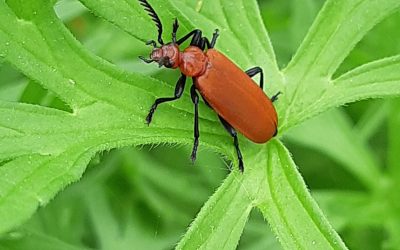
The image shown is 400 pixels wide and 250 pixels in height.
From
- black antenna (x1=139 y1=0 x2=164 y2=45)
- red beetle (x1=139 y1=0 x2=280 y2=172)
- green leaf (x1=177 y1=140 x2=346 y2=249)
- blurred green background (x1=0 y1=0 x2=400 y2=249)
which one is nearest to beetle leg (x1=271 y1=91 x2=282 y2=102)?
red beetle (x1=139 y1=0 x2=280 y2=172)

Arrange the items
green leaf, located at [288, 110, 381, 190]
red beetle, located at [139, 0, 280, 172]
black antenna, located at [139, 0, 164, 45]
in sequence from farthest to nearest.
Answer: green leaf, located at [288, 110, 381, 190]
red beetle, located at [139, 0, 280, 172]
black antenna, located at [139, 0, 164, 45]

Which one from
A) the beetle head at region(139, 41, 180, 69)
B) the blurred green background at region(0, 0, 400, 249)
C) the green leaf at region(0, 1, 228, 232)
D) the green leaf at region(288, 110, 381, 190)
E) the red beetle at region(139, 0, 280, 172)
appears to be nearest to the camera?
the green leaf at region(0, 1, 228, 232)

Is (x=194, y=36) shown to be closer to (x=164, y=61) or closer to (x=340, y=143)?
(x=164, y=61)

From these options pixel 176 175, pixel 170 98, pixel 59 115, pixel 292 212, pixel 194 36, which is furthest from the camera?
pixel 176 175

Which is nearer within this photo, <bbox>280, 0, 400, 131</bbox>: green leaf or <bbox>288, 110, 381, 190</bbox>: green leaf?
<bbox>280, 0, 400, 131</bbox>: green leaf

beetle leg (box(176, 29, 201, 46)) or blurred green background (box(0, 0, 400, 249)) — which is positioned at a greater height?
beetle leg (box(176, 29, 201, 46))

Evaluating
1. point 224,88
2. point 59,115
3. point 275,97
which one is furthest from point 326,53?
point 59,115

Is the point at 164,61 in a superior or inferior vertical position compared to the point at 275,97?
inferior

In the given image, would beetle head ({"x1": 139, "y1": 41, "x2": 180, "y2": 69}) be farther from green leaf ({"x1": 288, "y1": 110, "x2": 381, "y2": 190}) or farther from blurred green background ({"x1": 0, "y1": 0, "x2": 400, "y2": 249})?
green leaf ({"x1": 288, "y1": 110, "x2": 381, "y2": 190})
